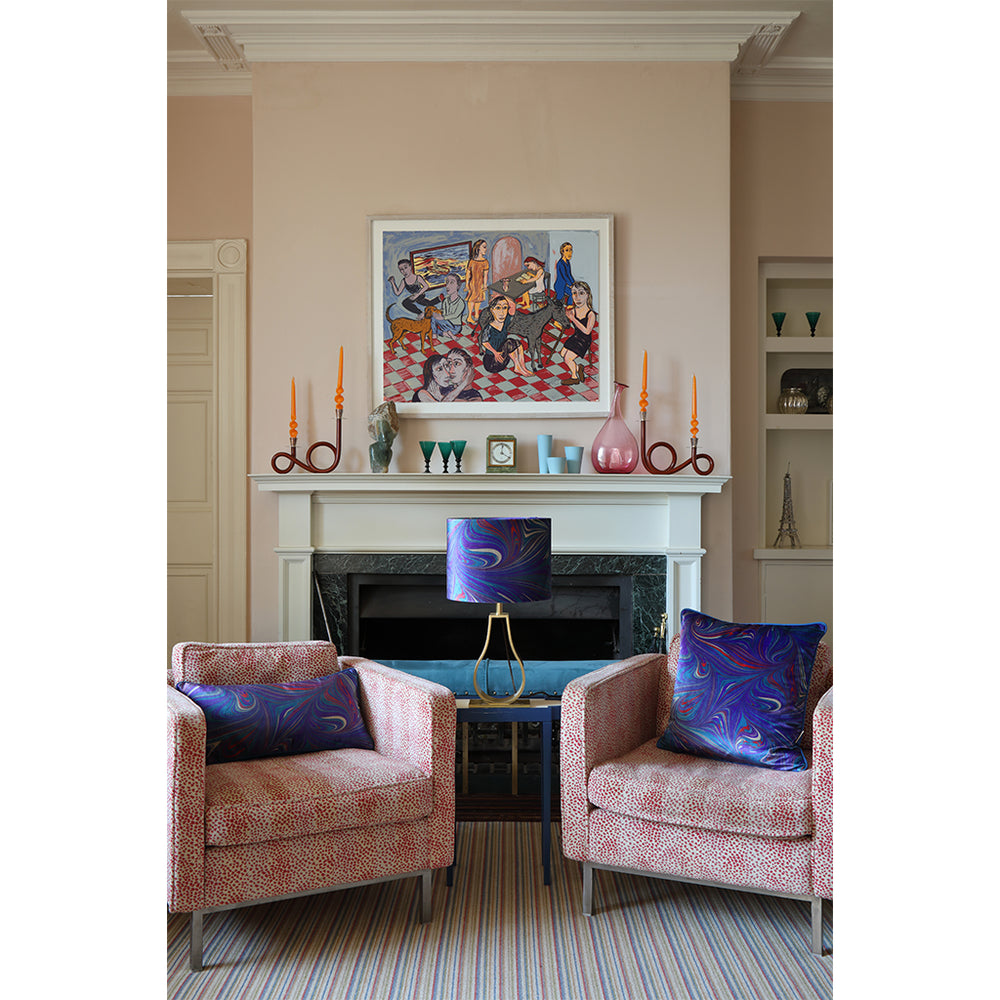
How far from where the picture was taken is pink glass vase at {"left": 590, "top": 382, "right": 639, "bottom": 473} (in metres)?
3.54

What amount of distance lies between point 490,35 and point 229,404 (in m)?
1.98

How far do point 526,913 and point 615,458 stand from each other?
1.86 meters

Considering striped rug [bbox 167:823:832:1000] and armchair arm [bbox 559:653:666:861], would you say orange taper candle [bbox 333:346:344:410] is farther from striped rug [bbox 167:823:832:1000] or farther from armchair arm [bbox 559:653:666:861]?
striped rug [bbox 167:823:832:1000]

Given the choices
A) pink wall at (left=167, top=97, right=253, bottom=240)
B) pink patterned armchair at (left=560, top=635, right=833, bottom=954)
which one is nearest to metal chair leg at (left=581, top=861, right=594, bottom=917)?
pink patterned armchair at (left=560, top=635, right=833, bottom=954)

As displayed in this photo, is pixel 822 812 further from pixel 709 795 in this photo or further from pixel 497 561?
pixel 497 561

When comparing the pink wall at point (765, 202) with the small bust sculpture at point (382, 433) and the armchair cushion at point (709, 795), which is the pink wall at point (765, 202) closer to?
the small bust sculpture at point (382, 433)

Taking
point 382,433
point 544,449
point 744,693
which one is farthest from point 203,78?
point 744,693

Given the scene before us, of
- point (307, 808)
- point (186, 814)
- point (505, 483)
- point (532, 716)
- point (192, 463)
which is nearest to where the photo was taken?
point (186, 814)

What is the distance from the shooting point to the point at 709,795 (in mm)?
2023

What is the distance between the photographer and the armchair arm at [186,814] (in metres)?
1.87

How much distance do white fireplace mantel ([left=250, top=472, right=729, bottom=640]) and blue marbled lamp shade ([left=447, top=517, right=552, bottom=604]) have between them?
3.37 ft
